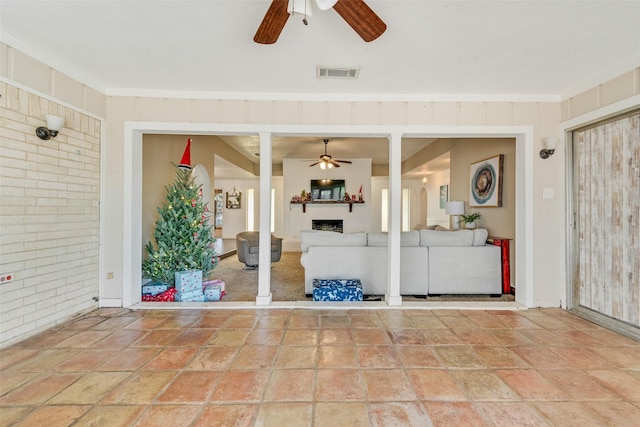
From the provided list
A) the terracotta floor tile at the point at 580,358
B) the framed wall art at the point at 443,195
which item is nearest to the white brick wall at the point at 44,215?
the terracotta floor tile at the point at 580,358

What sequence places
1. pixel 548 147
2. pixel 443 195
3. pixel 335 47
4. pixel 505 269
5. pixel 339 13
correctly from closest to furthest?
pixel 339 13 < pixel 335 47 < pixel 548 147 < pixel 505 269 < pixel 443 195

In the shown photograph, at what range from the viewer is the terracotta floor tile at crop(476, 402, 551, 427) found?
5.02 ft

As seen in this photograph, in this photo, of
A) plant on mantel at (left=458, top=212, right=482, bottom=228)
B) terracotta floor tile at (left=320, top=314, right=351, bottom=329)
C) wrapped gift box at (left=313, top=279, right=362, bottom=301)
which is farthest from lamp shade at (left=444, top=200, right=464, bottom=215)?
terracotta floor tile at (left=320, top=314, right=351, bottom=329)

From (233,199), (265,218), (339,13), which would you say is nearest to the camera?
(339,13)

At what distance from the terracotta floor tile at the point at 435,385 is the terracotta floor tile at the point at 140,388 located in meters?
1.58

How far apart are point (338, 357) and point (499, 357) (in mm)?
1202

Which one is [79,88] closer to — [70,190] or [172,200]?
[70,190]

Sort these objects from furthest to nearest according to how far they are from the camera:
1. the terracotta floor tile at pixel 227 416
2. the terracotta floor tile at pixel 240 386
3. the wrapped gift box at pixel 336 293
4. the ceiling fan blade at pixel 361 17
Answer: the wrapped gift box at pixel 336 293
the terracotta floor tile at pixel 240 386
the ceiling fan blade at pixel 361 17
the terracotta floor tile at pixel 227 416

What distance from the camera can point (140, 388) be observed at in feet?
5.97

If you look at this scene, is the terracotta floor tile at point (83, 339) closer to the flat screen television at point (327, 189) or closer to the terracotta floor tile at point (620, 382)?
the terracotta floor tile at point (620, 382)

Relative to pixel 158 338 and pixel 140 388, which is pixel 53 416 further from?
pixel 158 338

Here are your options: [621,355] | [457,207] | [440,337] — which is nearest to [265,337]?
[440,337]

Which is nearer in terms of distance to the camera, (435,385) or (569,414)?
(569,414)

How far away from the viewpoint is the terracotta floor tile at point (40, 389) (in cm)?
171
